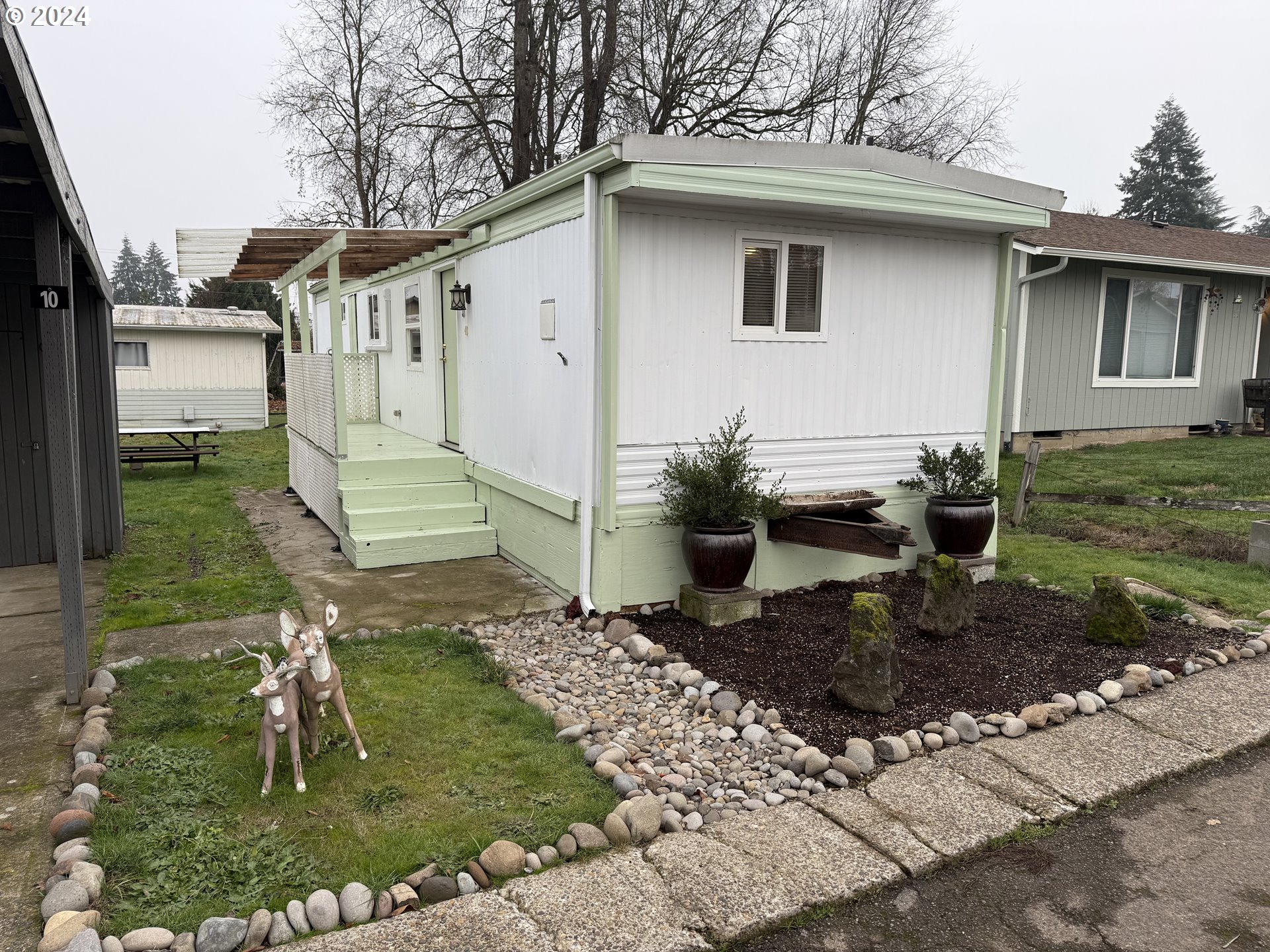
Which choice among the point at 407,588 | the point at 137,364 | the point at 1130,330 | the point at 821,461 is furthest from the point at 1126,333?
the point at 137,364

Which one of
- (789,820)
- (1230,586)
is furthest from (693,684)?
(1230,586)

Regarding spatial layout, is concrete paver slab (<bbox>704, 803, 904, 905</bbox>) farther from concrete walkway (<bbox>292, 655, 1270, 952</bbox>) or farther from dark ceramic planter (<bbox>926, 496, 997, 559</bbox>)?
dark ceramic planter (<bbox>926, 496, 997, 559</bbox>)

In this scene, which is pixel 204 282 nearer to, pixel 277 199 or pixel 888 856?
pixel 277 199

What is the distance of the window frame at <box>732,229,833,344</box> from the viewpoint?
5727 mm

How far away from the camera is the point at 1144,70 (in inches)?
1585

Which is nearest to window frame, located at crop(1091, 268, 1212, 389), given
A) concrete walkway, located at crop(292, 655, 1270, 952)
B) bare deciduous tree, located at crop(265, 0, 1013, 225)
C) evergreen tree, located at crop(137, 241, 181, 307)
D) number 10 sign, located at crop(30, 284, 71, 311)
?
bare deciduous tree, located at crop(265, 0, 1013, 225)

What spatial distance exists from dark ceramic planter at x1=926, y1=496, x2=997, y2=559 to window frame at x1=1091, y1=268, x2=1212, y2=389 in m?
8.28

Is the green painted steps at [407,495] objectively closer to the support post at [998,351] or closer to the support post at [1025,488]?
the support post at [998,351]

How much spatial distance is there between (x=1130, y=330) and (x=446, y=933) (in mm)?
14076

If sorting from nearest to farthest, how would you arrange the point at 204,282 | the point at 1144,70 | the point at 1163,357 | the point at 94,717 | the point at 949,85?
1. the point at 94,717
2. the point at 1163,357
3. the point at 949,85
4. the point at 204,282
5. the point at 1144,70

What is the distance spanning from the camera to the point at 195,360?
62.4 feet

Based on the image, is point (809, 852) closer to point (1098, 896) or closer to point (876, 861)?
point (876, 861)

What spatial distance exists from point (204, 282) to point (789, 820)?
34453mm

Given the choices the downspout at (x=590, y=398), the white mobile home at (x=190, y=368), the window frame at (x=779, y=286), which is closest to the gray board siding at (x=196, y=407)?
the white mobile home at (x=190, y=368)
